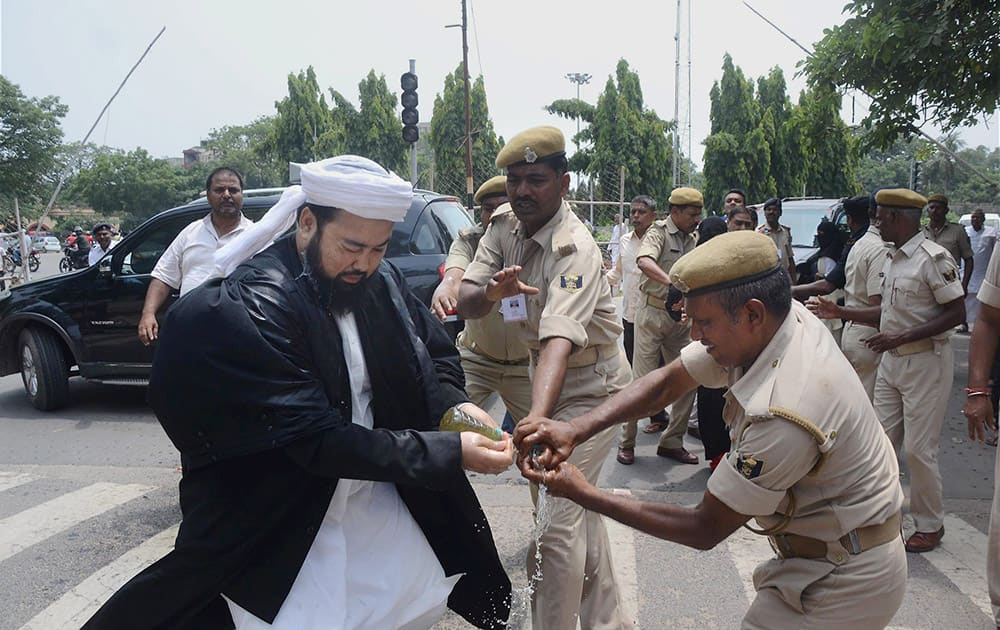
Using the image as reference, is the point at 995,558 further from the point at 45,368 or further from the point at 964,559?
the point at 45,368

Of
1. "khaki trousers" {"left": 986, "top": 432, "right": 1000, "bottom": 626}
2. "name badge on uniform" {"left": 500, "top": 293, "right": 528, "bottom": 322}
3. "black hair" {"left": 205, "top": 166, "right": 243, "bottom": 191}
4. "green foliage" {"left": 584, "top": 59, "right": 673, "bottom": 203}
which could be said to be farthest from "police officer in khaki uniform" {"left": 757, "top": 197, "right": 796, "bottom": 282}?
"green foliage" {"left": 584, "top": 59, "right": 673, "bottom": 203}

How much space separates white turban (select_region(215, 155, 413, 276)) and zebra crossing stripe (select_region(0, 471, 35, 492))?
Answer: 4307 millimetres

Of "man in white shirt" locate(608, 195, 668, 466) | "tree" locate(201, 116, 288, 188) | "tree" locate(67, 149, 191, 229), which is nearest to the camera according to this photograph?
"man in white shirt" locate(608, 195, 668, 466)

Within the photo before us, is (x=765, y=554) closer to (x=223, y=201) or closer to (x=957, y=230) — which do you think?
(x=223, y=201)

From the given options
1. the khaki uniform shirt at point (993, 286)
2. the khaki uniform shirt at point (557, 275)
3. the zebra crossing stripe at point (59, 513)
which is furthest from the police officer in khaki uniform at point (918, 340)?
the zebra crossing stripe at point (59, 513)

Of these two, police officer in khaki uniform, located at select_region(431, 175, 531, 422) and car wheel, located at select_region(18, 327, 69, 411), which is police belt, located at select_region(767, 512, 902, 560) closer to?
police officer in khaki uniform, located at select_region(431, 175, 531, 422)

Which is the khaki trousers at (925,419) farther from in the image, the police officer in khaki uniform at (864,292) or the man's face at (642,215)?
the man's face at (642,215)

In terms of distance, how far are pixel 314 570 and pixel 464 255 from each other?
8.96 feet

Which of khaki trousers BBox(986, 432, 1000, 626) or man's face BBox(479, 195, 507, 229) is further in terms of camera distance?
man's face BBox(479, 195, 507, 229)

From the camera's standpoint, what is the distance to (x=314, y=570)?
80.2 inches

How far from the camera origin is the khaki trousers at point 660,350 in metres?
5.67

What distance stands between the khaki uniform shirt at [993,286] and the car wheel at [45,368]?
7.48 meters

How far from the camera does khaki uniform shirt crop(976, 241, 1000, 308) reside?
11.4ft

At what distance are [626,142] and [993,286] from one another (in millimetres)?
27314
